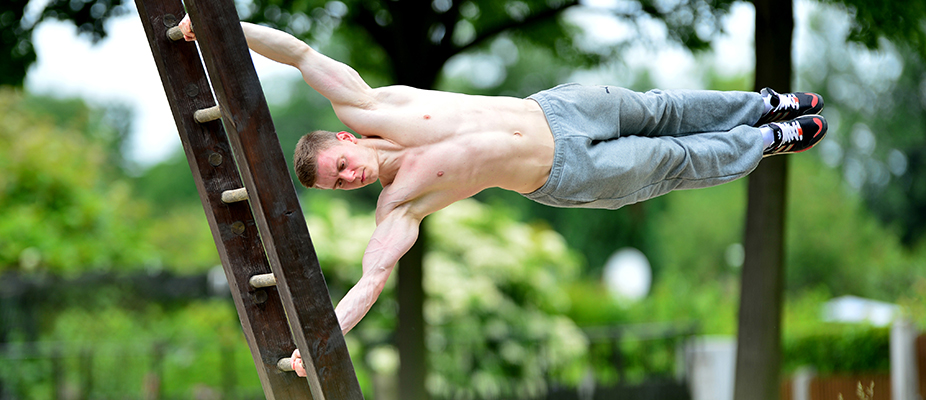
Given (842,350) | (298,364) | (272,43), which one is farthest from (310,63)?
(842,350)

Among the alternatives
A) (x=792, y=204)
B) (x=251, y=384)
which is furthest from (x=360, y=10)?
(x=792, y=204)

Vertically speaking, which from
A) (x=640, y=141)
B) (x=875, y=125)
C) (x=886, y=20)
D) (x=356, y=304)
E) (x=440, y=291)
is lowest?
(x=875, y=125)

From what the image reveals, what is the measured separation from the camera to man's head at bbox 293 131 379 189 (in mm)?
2543

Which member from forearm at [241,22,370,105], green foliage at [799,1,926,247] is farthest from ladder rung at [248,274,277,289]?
green foliage at [799,1,926,247]

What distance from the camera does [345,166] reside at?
101 inches

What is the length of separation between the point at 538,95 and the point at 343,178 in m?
0.84

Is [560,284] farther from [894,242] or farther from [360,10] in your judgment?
[894,242]

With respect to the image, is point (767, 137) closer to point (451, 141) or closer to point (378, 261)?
point (451, 141)

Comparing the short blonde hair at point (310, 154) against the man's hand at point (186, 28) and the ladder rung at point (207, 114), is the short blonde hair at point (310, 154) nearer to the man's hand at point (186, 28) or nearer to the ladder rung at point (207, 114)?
the ladder rung at point (207, 114)

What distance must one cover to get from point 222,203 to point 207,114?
1.04ft

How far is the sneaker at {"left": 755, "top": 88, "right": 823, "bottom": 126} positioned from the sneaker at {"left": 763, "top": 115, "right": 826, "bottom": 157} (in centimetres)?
9

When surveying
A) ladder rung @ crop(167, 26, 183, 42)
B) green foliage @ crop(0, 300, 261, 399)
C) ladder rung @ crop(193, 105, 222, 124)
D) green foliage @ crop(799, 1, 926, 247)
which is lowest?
green foliage @ crop(799, 1, 926, 247)

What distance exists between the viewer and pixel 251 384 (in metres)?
8.96

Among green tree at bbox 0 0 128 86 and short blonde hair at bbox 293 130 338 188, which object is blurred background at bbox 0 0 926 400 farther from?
short blonde hair at bbox 293 130 338 188
